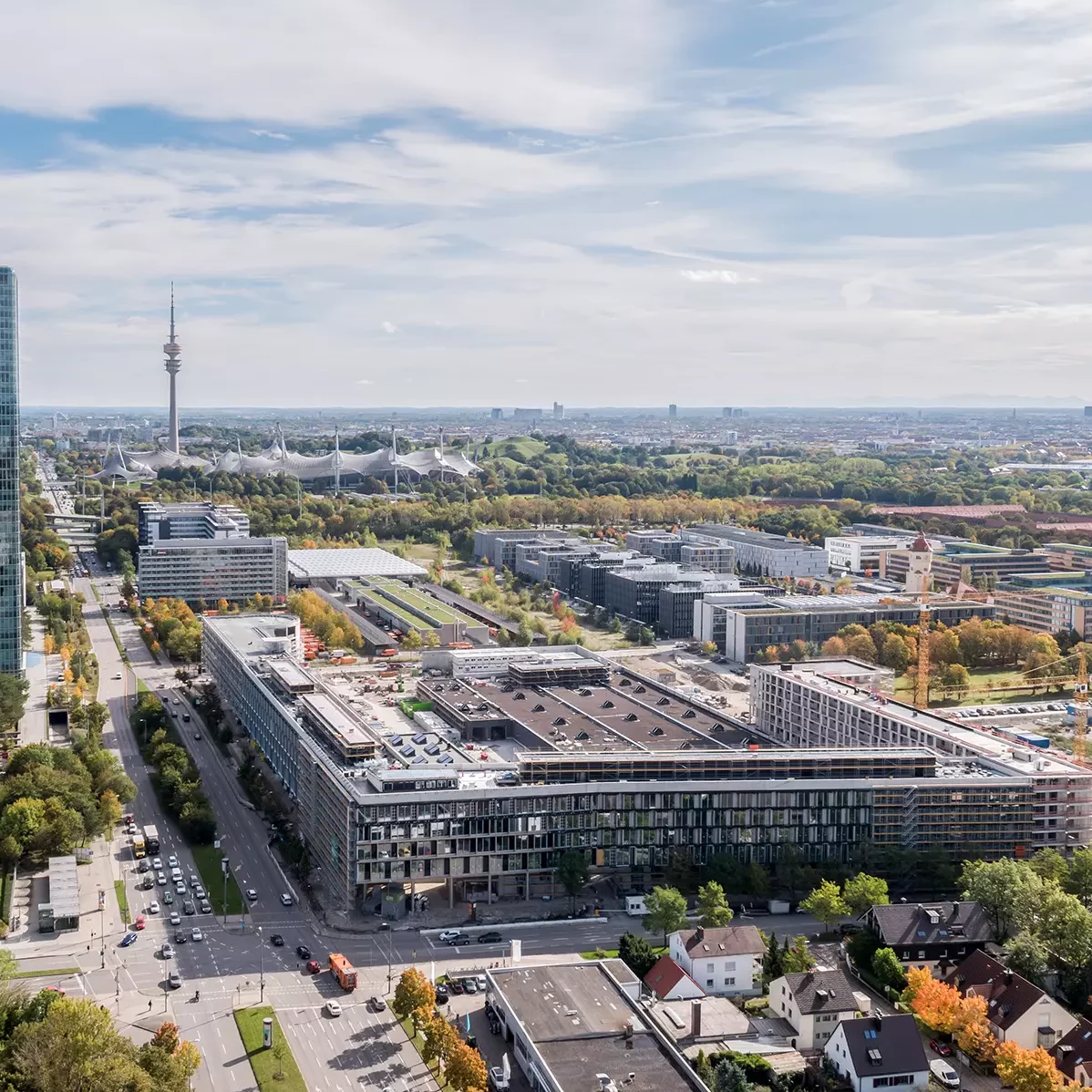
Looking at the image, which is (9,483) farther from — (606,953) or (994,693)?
(994,693)

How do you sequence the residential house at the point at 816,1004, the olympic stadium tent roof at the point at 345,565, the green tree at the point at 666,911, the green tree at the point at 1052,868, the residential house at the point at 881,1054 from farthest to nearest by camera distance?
1. the olympic stadium tent roof at the point at 345,565
2. the green tree at the point at 1052,868
3. the green tree at the point at 666,911
4. the residential house at the point at 816,1004
5. the residential house at the point at 881,1054

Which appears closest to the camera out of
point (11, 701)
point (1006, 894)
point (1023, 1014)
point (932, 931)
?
point (1023, 1014)

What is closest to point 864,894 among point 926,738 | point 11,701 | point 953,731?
point 926,738

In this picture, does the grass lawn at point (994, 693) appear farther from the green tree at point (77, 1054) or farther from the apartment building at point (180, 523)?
the apartment building at point (180, 523)

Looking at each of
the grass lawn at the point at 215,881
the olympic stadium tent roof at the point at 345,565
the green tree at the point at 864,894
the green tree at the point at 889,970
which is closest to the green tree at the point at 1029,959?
the green tree at the point at 889,970

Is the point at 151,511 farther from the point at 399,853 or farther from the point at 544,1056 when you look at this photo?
the point at 544,1056

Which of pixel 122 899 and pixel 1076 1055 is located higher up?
pixel 1076 1055
